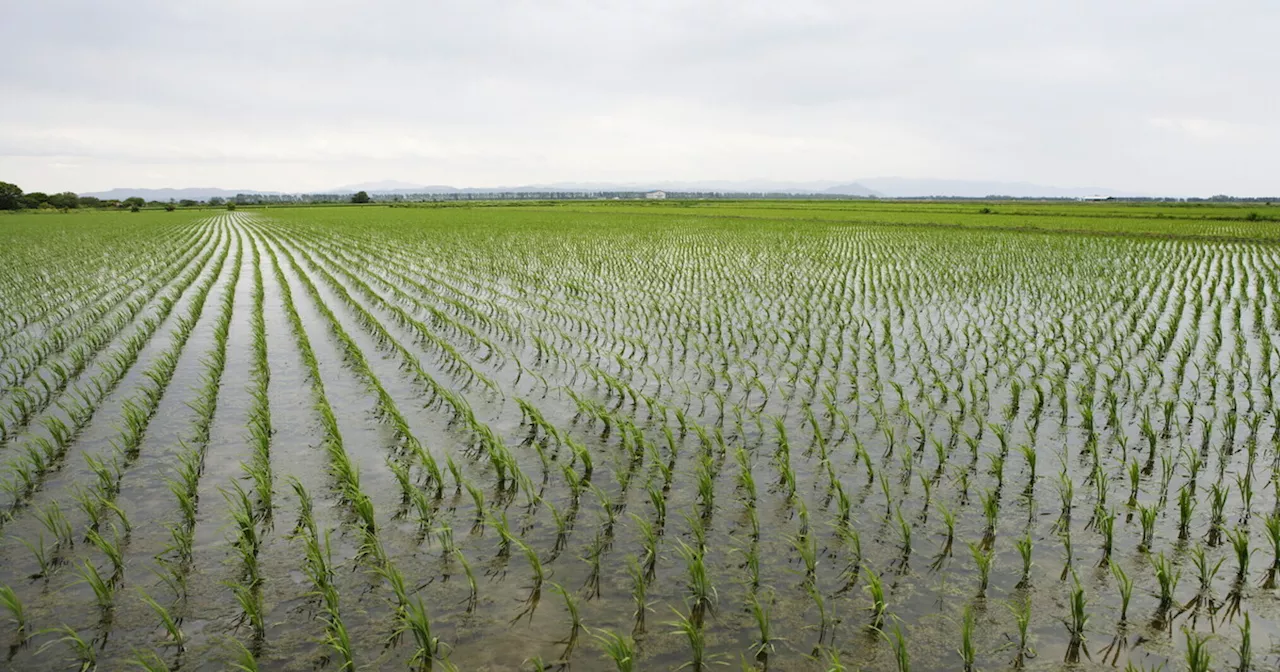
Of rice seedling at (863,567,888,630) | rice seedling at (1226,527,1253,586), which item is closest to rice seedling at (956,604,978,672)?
rice seedling at (863,567,888,630)

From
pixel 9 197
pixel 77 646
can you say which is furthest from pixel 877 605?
pixel 9 197

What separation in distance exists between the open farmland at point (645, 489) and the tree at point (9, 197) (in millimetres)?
69706

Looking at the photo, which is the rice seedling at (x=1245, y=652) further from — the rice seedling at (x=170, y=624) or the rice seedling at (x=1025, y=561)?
the rice seedling at (x=170, y=624)

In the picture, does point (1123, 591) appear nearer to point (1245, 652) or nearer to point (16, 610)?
point (1245, 652)

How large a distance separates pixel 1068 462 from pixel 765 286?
27.2 feet

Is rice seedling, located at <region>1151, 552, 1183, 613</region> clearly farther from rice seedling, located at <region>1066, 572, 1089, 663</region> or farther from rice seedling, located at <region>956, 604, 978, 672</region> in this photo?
rice seedling, located at <region>956, 604, 978, 672</region>

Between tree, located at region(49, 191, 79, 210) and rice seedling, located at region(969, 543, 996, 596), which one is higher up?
tree, located at region(49, 191, 79, 210)

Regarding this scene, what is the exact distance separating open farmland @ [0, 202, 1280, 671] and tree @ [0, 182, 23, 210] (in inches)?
2744

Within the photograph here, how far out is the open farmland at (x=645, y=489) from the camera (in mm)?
2910

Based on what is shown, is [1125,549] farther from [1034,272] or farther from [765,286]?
[1034,272]

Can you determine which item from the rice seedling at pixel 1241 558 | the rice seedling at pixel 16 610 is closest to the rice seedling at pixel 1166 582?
the rice seedling at pixel 1241 558

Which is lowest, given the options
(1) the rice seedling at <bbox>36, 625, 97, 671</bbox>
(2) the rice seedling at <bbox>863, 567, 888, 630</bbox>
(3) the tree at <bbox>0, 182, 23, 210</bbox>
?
(1) the rice seedling at <bbox>36, 625, 97, 671</bbox>

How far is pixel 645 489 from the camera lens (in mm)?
4273

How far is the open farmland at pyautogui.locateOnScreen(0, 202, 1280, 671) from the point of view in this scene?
2910 millimetres
